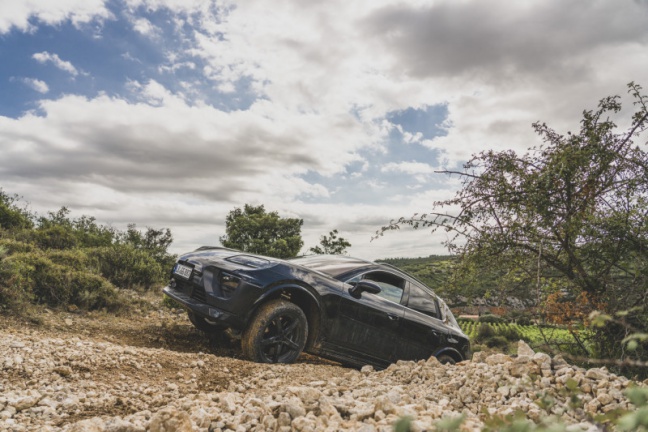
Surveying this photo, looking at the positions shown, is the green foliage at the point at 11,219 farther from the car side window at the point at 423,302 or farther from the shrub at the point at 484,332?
the shrub at the point at 484,332

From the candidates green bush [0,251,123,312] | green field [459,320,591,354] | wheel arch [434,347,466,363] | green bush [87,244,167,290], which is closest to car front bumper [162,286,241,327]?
wheel arch [434,347,466,363]

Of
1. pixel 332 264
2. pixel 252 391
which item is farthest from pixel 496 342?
pixel 252 391

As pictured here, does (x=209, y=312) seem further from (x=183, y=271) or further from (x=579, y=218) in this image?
(x=579, y=218)

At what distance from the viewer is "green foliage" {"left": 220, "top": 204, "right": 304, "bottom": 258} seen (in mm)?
28188

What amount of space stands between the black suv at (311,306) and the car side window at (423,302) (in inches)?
0.5

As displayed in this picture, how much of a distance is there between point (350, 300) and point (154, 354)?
89.5 inches

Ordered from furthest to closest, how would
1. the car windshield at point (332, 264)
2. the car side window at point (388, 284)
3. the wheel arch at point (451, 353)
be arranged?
the wheel arch at point (451, 353) → the car side window at point (388, 284) → the car windshield at point (332, 264)

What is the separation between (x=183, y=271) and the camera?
541 centimetres

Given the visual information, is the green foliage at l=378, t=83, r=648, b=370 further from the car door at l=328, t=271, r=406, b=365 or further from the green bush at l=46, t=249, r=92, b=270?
the green bush at l=46, t=249, r=92, b=270

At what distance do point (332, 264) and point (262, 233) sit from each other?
2369 centimetres

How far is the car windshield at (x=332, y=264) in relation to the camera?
5.75m

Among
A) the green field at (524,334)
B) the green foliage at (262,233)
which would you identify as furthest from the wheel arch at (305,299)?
the green foliage at (262,233)

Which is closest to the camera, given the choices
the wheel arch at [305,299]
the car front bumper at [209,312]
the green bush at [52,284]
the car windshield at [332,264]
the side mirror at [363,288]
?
the car front bumper at [209,312]

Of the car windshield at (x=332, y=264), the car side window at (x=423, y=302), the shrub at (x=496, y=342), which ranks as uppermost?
the car windshield at (x=332, y=264)
